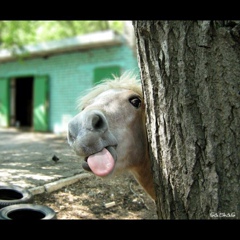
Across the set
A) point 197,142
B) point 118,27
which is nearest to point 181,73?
point 197,142

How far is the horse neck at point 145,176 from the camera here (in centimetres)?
215

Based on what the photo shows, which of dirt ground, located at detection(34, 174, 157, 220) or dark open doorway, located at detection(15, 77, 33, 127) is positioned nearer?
dirt ground, located at detection(34, 174, 157, 220)

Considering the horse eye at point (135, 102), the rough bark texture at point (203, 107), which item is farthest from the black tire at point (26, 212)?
the horse eye at point (135, 102)

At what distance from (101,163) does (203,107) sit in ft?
1.93

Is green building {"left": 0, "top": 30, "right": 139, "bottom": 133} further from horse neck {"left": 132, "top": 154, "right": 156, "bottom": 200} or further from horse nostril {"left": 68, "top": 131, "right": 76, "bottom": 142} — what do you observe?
horse nostril {"left": 68, "top": 131, "right": 76, "bottom": 142}

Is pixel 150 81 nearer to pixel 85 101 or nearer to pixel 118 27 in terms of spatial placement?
pixel 85 101

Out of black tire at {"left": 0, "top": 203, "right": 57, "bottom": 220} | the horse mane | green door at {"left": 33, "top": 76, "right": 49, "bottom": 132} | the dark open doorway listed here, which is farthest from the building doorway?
black tire at {"left": 0, "top": 203, "right": 57, "bottom": 220}

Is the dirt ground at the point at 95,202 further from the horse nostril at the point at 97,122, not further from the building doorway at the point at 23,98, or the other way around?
the building doorway at the point at 23,98

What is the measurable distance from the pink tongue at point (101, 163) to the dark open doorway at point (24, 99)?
8.86 meters

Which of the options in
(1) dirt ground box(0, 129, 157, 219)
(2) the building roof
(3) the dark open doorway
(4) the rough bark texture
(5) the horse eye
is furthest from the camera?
(3) the dark open doorway

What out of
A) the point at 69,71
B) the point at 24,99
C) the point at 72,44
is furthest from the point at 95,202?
the point at 24,99

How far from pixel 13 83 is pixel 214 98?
1088cm

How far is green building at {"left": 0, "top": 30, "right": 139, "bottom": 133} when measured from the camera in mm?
8250
